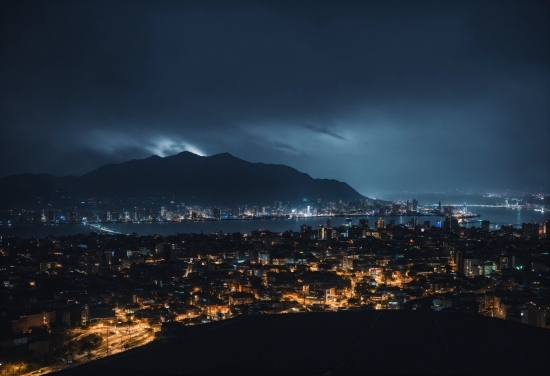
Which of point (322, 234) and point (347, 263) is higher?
point (322, 234)

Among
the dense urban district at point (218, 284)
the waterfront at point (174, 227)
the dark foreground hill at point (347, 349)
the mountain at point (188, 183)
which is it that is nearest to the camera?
the dark foreground hill at point (347, 349)

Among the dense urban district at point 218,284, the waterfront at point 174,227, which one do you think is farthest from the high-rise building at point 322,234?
the waterfront at point 174,227

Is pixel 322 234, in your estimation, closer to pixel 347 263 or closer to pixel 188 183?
pixel 347 263

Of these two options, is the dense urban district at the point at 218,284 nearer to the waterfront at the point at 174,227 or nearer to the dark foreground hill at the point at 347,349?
the dark foreground hill at the point at 347,349

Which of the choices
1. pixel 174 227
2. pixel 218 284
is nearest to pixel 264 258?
pixel 218 284

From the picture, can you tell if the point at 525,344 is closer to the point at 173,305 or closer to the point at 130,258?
the point at 173,305
